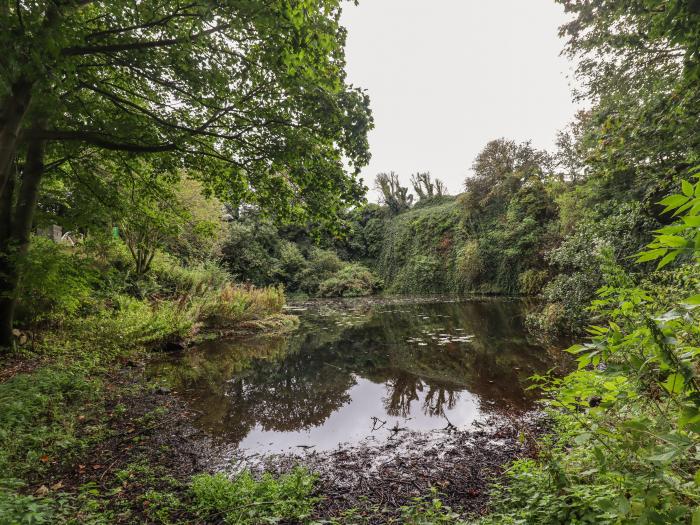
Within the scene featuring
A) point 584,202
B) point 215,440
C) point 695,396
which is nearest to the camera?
point 695,396

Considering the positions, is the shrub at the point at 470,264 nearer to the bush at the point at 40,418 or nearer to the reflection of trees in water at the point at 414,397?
the reflection of trees in water at the point at 414,397

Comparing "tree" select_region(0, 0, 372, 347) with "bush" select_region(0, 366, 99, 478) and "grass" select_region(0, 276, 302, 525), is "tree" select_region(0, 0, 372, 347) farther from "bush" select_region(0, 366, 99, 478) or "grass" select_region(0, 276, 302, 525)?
"bush" select_region(0, 366, 99, 478)

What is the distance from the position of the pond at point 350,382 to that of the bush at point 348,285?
652 inches

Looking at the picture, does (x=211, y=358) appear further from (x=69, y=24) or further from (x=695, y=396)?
(x=695, y=396)

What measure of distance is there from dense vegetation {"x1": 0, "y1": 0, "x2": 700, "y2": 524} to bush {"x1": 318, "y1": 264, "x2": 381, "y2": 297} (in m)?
15.9

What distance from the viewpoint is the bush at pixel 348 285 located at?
27281 millimetres

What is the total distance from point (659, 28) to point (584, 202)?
620 centimetres

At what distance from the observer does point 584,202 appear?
8891 millimetres

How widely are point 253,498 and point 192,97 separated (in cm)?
467

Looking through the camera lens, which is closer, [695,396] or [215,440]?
[695,396]

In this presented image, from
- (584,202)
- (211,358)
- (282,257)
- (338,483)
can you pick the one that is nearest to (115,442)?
(338,483)

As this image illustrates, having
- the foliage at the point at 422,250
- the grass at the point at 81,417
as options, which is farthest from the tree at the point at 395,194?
the grass at the point at 81,417

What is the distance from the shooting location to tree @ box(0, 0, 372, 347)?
3.43 meters

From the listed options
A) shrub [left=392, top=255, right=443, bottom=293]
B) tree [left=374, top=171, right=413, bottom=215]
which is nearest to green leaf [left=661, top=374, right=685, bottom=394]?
shrub [left=392, top=255, right=443, bottom=293]
